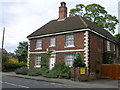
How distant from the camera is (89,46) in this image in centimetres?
2098

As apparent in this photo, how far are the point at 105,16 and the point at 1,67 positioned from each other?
2490 centimetres

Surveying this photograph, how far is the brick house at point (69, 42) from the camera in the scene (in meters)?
21.1

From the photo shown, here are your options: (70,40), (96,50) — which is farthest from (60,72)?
(96,50)

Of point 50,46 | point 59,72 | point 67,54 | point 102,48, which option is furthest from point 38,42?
point 102,48

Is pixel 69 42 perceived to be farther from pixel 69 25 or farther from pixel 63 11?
pixel 63 11

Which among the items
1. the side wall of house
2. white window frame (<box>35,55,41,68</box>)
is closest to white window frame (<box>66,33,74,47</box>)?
the side wall of house

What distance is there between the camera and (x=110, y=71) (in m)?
21.8

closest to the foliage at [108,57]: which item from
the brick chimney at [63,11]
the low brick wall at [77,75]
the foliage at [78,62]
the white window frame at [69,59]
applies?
the white window frame at [69,59]

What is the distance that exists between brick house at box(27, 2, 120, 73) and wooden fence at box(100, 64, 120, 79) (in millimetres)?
1187

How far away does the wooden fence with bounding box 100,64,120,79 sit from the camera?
21.4 meters

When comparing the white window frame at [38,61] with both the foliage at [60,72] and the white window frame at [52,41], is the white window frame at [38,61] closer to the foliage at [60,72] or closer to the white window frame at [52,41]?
the white window frame at [52,41]

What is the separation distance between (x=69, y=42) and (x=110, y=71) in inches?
257

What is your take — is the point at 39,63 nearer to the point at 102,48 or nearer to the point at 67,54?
the point at 67,54

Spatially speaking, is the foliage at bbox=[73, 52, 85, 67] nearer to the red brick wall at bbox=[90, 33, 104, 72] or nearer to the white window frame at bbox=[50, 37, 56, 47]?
the red brick wall at bbox=[90, 33, 104, 72]
